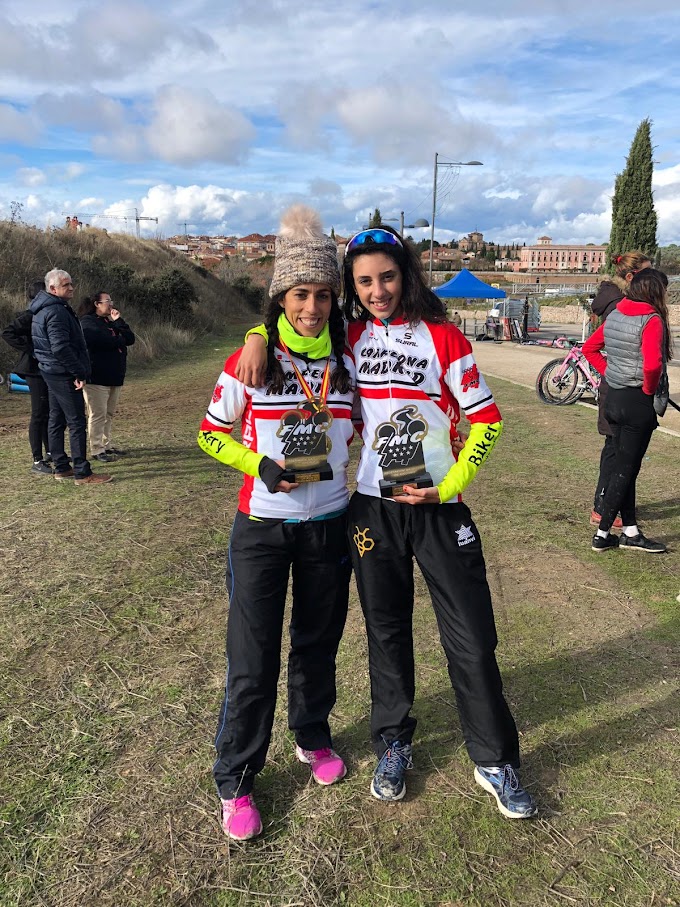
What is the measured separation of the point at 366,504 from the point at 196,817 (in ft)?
4.15

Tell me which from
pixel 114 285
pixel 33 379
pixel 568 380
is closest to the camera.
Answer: pixel 33 379

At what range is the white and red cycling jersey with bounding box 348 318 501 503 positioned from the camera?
2.33 meters

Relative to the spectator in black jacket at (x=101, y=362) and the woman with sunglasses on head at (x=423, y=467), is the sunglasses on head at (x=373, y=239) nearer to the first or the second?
the woman with sunglasses on head at (x=423, y=467)

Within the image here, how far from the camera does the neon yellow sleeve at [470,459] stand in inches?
90.0

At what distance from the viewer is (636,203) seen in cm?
3275

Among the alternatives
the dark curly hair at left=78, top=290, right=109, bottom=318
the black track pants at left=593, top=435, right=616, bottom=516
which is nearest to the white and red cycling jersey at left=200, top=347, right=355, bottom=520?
the black track pants at left=593, top=435, right=616, bottom=516

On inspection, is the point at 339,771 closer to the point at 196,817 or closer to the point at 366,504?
the point at 196,817

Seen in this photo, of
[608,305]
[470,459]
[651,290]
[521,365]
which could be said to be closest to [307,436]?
[470,459]

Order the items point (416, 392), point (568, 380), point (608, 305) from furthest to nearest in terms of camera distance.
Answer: point (568, 380)
point (608, 305)
point (416, 392)

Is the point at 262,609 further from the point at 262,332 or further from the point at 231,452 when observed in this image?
the point at 262,332

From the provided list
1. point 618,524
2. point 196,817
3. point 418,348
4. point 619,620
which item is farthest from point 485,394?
point 618,524

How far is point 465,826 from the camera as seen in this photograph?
2361mm

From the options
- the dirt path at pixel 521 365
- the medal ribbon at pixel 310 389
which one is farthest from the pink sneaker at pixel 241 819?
the dirt path at pixel 521 365

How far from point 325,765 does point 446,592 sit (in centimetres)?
86
